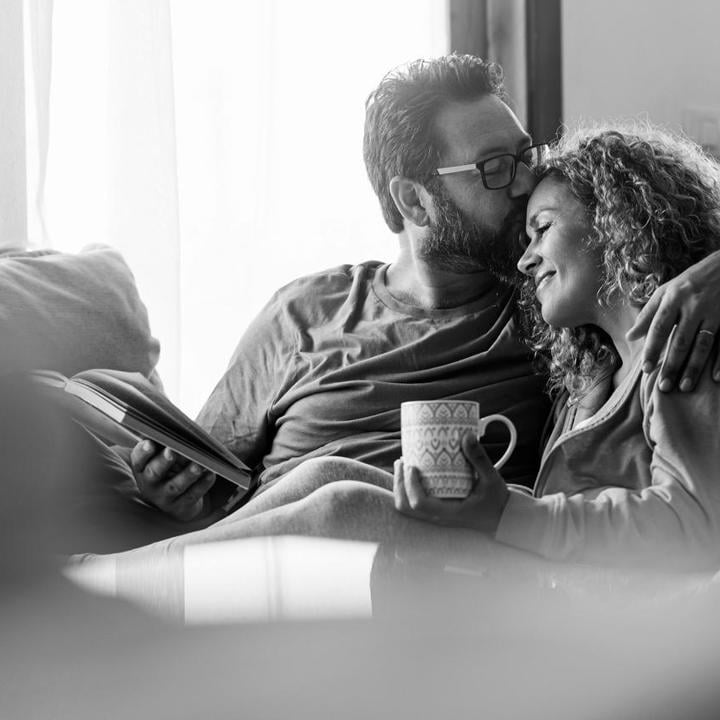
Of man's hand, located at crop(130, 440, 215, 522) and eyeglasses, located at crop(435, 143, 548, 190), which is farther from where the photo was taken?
eyeglasses, located at crop(435, 143, 548, 190)

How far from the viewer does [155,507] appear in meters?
1.63

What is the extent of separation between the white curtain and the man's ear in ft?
1.59

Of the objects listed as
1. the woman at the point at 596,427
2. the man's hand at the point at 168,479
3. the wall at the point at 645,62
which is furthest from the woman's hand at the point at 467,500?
the wall at the point at 645,62

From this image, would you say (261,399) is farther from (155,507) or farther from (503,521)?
(503,521)

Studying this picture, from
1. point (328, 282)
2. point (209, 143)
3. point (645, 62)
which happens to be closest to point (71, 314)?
point (328, 282)

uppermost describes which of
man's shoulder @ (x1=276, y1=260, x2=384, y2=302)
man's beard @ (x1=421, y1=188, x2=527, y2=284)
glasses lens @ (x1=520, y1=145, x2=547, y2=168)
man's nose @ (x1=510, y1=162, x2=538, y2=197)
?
glasses lens @ (x1=520, y1=145, x2=547, y2=168)

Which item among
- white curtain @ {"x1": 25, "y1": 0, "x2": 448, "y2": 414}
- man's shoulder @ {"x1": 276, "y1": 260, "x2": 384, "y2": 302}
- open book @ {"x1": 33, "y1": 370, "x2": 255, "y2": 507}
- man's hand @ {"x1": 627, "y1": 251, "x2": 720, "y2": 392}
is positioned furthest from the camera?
white curtain @ {"x1": 25, "y1": 0, "x2": 448, "y2": 414}

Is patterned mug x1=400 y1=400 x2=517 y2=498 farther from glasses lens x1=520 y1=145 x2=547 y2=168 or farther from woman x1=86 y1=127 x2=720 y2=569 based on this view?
glasses lens x1=520 y1=145 x2=547 y2=168

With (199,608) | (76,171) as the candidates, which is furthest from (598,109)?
(199,608)

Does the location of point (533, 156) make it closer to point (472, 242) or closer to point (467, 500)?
point (472, 242)

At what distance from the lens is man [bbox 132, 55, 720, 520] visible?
5.53 ft

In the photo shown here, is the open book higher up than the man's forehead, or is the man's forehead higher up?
the man's forehead

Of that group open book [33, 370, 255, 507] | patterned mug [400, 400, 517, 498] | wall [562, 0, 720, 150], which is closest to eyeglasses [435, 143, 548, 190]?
open book [33, 370, 255, 507]

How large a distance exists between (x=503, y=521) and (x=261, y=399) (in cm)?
75
